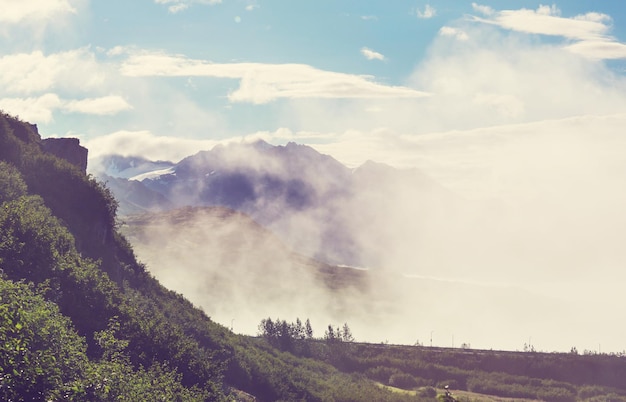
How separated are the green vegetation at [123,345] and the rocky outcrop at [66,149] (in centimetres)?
404

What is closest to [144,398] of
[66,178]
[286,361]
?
[66,178]

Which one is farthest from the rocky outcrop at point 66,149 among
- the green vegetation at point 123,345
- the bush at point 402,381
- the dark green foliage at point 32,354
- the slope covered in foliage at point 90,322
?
the bush at point 402,381

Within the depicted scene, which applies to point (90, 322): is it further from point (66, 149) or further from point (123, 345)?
point (66, 149)

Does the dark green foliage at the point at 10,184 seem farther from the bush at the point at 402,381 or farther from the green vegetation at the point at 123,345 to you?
the bush at the point at 402,381

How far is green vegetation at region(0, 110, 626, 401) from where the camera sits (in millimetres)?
45250

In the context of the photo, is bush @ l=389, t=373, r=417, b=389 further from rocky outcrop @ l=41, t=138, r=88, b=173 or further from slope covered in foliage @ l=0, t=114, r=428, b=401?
rocky outcrop @ l=41, t=138, r=88, b=173

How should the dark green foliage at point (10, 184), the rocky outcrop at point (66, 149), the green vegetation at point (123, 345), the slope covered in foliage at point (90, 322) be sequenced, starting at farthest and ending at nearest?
the rocky outcrop at point (66, 149), the dark green foliage at point (10, 184), the green vegetation at point (123, 345), the slope covered in foliage at point (90, 322)

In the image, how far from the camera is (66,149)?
13462 centimetres

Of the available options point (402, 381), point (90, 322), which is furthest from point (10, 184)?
point (402, 381)

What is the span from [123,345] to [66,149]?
279ft

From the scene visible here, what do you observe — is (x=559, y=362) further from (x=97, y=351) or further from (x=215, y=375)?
Result: (x=97, y=351)

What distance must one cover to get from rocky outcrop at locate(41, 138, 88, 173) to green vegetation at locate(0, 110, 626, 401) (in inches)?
159

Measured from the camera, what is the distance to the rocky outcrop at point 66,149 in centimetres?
13182

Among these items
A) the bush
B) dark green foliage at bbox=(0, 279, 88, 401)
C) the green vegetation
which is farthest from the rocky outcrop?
the bush
